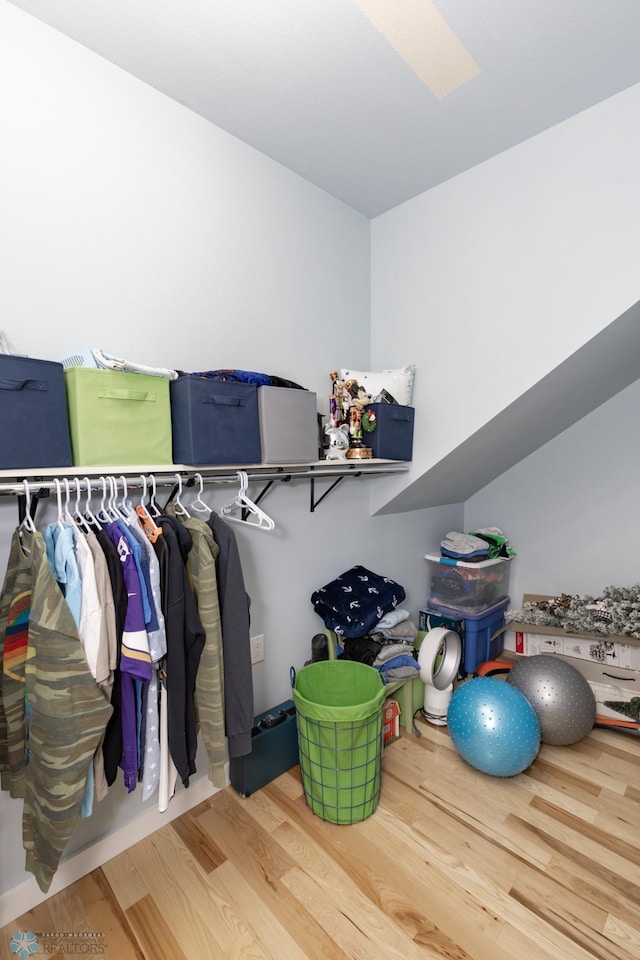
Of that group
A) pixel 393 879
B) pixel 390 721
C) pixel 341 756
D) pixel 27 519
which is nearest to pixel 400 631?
pixel 390 721

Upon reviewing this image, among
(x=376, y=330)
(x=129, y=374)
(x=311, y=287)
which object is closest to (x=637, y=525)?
(x=376, y=330)

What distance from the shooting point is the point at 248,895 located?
138 centimetres

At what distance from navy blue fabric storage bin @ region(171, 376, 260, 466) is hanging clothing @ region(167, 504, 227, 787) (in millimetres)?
223

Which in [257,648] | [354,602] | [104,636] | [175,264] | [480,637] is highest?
[175,264]

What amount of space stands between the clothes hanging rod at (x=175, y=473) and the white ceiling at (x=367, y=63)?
1229 mm

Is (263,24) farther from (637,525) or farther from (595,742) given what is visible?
(595,742)

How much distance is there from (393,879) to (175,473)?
144 cm

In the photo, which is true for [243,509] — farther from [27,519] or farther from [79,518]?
[27,519]

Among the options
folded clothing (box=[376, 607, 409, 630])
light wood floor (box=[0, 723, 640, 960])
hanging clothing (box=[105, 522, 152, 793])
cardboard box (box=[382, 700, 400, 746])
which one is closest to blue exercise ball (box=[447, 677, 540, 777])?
light wood floor (box=[0, 723, 640, 960])

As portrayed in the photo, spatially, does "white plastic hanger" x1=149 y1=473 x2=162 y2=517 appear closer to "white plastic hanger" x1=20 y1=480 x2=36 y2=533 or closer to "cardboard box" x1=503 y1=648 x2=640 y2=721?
"white plastic hanger" x1=20 y1=480 x2=36 y2=533

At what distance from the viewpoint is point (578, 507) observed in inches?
105

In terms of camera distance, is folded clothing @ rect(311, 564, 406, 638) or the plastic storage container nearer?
folded clothing @ rect(311, 564, 406, 638)

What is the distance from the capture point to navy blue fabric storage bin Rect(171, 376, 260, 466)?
Answer: 1.34m

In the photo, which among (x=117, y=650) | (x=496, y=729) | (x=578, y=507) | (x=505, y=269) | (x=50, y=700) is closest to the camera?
(x=50, y=700)
